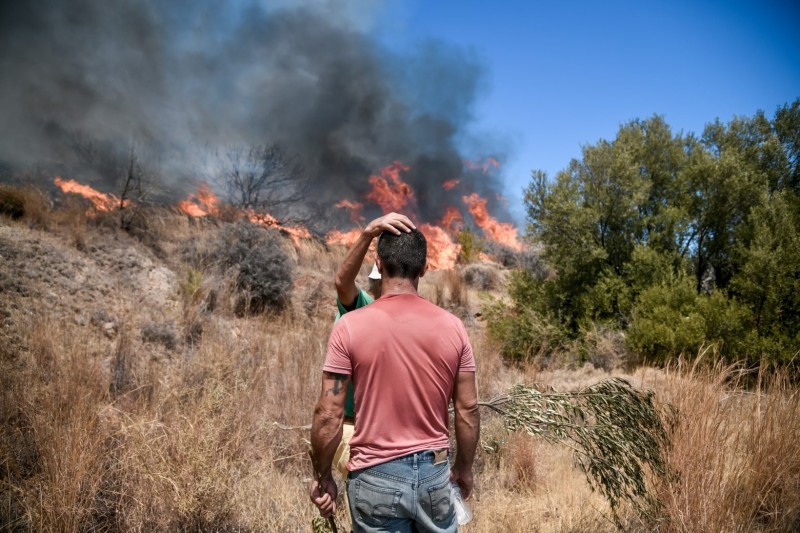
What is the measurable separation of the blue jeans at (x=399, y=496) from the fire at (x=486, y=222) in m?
21.8

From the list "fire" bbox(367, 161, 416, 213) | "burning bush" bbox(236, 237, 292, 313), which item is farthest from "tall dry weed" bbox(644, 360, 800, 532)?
"fire" bbox(367, 161, 416, 213)

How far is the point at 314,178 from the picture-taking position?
1947cm

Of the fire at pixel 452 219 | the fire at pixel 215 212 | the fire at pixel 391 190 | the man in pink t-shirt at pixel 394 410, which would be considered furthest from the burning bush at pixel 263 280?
the fire at pixel 452 219

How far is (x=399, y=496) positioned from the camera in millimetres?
1595

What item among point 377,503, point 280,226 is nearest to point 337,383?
point 377,503

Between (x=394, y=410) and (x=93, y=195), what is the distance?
11686 millimetres

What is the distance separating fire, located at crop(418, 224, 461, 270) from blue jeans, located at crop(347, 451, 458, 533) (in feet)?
42.1

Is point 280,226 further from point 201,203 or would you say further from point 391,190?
point 391,190

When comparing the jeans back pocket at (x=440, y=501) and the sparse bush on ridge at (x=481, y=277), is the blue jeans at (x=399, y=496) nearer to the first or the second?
the jeans back pocket at (x=440, y=501)

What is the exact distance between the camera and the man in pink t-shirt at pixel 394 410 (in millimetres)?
1613

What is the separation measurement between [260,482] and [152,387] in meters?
2.01

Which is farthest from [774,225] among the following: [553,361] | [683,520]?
[683,520]

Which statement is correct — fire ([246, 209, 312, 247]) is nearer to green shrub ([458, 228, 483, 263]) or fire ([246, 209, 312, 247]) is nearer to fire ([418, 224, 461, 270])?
fire ([418, 224, 461, 270])

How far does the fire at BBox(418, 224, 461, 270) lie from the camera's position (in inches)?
635
